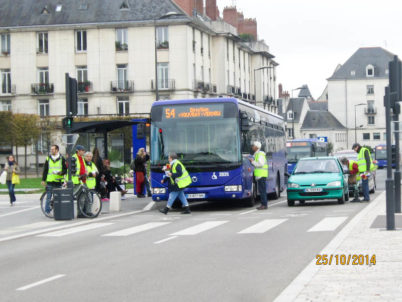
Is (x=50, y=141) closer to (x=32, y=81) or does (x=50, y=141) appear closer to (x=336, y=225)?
(x=32, y=81)

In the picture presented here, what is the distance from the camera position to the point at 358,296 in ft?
26.3

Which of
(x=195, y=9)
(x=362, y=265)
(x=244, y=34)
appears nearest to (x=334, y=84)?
(x=244, y=34)

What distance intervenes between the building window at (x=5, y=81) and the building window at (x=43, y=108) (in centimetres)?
327

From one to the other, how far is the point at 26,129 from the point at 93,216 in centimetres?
4652

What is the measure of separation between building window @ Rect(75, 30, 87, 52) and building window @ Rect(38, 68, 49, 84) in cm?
361

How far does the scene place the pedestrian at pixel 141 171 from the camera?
29859mm

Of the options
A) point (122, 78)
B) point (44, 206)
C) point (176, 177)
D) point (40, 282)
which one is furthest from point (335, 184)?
point (122, 78)

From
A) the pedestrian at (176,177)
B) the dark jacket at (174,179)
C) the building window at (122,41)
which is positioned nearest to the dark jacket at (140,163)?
the dark jacket at (174,179)

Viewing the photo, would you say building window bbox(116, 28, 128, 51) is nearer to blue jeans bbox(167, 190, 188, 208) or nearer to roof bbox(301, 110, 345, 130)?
blue jeans bbox(167, 190, 188, 208)

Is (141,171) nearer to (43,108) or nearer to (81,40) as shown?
(81,40)

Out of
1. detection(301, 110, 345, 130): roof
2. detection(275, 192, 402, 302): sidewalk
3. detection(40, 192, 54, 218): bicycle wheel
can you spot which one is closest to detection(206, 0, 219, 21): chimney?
detection(301, 110, 345, 130): roof

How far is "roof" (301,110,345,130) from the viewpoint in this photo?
13850 cm

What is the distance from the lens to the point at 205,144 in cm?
2334
